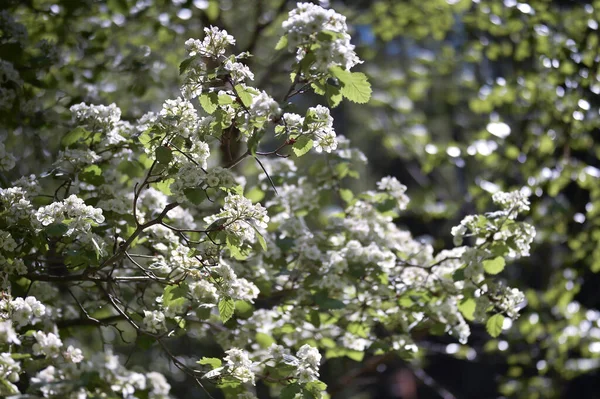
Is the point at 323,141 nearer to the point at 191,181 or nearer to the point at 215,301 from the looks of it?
the point at 191,181

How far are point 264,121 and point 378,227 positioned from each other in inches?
54.1

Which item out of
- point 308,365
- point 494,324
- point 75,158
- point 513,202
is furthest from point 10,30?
point 494,324

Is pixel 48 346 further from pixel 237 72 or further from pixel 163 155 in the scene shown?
pixel 237 72

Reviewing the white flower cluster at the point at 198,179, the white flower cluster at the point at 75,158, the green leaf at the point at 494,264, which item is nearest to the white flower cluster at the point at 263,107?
the white flower cluster at the point at 198,179

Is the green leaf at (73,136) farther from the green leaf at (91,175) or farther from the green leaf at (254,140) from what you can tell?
the green leaf at (254,140)

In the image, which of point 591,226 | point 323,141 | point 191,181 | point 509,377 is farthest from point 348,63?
point 509,377

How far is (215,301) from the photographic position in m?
2.58

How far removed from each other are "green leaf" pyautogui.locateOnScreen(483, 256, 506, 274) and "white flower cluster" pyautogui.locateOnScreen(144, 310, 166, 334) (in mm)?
1342

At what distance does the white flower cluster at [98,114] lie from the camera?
2.82 metres

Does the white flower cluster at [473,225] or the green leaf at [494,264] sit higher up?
the white flower cluster at [473,225]

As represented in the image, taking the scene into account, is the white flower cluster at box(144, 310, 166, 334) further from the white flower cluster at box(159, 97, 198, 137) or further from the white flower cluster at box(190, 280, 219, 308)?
the white flower cluster at box(159, 97, 198, 137)

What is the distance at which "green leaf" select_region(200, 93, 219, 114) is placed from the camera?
2.28 metres

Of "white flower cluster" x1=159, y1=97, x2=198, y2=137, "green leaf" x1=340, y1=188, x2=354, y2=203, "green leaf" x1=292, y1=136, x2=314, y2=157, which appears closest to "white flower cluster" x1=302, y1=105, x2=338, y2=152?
"green leaf" x1=292, y1=136, x2=314, y2=157

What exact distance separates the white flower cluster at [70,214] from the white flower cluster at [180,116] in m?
0.39
